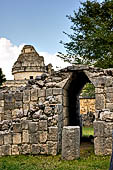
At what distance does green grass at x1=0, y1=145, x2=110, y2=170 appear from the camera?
310 inches

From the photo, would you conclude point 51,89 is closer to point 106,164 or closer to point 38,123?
point 38,123

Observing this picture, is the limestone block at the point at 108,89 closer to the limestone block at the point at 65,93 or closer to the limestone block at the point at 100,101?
the limestone block at the point at 100,101

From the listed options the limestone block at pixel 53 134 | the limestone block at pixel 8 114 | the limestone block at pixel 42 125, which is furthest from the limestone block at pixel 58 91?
the limestone block at pixel 53 134

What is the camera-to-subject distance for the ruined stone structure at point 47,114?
9.84 meters

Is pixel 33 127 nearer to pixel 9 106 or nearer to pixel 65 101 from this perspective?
pixel 9 106

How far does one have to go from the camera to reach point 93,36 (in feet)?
71.2

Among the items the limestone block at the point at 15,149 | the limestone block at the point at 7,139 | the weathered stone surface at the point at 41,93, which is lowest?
the limestone block at the point at 15,149

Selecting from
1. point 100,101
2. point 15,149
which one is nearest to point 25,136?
point 15,149

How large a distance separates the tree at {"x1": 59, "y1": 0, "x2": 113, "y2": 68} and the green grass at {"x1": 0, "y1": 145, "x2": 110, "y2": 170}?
40.7 ft

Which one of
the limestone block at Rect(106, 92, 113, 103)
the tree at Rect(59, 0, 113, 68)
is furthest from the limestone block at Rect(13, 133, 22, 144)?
the tree at Rect(59, 0, 113, 68)

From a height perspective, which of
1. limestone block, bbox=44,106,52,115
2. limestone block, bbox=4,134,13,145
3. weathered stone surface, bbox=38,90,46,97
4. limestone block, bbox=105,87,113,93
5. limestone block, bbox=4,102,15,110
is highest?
limestone block, bbox=105,87,113,93

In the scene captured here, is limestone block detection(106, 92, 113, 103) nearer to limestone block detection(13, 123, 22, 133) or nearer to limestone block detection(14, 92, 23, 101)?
limestone block detection(14, 92, 23, 101)

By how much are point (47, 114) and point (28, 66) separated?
82.8 ft

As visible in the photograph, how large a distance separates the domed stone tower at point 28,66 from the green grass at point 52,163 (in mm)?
25850
